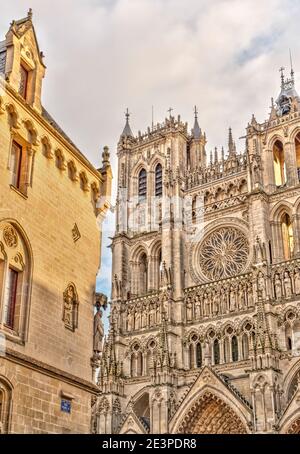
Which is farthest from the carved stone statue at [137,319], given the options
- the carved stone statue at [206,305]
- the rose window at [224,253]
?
the rose window at [224,253]

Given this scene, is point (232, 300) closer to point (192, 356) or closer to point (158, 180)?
point (192, 356)

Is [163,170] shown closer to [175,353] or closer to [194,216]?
[194,216]

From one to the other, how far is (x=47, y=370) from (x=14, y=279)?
210 cm

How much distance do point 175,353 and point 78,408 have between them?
19.3 meters

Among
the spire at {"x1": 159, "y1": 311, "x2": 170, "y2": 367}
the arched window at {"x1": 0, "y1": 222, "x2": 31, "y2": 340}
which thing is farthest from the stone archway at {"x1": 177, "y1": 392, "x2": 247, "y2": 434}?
the arched window at {"x1": 0, "y1": 222, "x2": 31, "y2": 340}

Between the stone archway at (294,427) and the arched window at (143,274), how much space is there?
1326 centimetres

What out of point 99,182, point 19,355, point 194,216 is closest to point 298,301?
point 194,216

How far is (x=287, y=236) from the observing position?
35.0 m

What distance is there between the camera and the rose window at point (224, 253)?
1393 inches

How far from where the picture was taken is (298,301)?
30.9 m

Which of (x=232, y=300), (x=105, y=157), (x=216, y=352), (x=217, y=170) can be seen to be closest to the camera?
(x=105, y=157)

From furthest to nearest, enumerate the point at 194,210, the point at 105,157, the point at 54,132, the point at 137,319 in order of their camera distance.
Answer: the point at 194,210, the point at 137,319, the point at 105,157, the point at 54,132

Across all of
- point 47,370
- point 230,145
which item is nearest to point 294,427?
point 47,370

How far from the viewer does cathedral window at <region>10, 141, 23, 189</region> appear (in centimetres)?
1441
